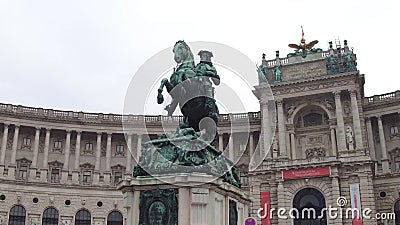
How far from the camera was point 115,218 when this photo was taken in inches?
2115

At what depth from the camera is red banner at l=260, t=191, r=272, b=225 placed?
47.8 metres

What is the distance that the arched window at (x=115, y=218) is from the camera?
175 ft

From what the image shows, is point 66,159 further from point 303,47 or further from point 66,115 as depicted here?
point 303,47

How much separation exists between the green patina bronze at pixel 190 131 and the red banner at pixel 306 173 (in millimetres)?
34823

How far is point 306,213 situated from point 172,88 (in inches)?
1452

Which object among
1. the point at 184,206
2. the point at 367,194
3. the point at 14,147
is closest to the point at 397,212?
the point at 367,194

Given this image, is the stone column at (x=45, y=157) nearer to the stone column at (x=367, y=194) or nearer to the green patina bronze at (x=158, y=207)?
the stone column at (x=367, y=194)

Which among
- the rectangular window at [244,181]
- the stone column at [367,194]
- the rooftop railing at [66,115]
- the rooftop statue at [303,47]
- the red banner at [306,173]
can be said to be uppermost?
the rooftop statue at [303,47]

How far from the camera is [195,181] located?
36.9 feet

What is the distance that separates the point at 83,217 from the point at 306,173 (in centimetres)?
2520

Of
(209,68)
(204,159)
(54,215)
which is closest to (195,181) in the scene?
(204,159)

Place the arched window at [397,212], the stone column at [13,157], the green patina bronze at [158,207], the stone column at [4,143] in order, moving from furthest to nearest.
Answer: the stone column at [4,143] < the stone column at [13,157] < the arched window at [397,212] < the green patina bronze at [158,207]

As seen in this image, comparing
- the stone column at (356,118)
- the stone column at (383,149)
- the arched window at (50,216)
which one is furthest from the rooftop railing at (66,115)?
the stone column at (383,149)

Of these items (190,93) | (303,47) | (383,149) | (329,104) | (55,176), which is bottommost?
(190,93)
